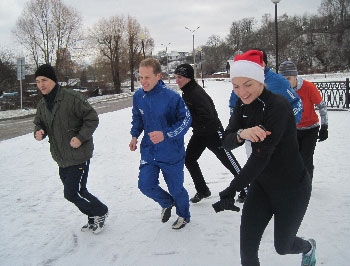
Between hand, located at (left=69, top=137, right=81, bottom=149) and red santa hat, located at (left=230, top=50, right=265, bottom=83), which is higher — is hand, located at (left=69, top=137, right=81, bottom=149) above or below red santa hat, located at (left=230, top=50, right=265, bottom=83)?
below

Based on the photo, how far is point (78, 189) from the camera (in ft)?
11.9

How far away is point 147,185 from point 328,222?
206 cm

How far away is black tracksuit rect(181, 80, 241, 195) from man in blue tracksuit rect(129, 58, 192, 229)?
2.40 ft

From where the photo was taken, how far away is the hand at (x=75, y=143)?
3368 millimetres

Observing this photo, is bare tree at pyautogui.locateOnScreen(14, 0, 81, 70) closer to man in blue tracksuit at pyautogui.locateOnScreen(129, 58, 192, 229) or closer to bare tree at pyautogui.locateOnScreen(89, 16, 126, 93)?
bare tree at pyautogui.locateOnScreen(89, 16, 126, 93)

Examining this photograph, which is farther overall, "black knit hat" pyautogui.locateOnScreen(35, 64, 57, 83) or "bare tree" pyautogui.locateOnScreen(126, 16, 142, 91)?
"bare tree" pyautogui.locateOnScreen(126, 16, 142, 91)

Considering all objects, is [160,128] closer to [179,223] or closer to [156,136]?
[156,136]

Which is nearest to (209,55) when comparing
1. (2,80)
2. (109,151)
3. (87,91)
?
(87,91)

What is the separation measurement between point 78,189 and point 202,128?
68.0 inches

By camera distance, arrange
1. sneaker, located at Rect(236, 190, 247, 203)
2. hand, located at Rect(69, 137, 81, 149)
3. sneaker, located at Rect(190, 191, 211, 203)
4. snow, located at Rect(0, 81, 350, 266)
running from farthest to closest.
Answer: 1. sneaker, located at Rect(190, 191, 211, 203)
2. sneaker, located at Rect(236, 190, 247, 203)
3. hand, located at Rect(69, 137, 81, 149)
4. snow, located at Rect(0, 81, 350, 266)

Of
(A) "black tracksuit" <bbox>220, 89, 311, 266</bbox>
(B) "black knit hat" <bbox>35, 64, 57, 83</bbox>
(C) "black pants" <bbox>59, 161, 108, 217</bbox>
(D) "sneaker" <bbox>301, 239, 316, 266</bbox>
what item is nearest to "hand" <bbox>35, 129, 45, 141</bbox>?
(C) "black pants" <bbox>59, 161, 108, 217</bbox>

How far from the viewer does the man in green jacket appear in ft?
11.5

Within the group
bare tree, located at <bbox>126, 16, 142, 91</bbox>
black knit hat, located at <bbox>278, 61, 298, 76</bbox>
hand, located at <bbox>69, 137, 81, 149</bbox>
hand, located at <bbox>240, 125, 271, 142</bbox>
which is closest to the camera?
hand, located at <bbox>240, 125, 271, 142</bbox>

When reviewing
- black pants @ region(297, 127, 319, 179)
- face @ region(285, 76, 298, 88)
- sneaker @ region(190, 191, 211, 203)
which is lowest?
sneaker @ region(190, 191, 211, 203)
